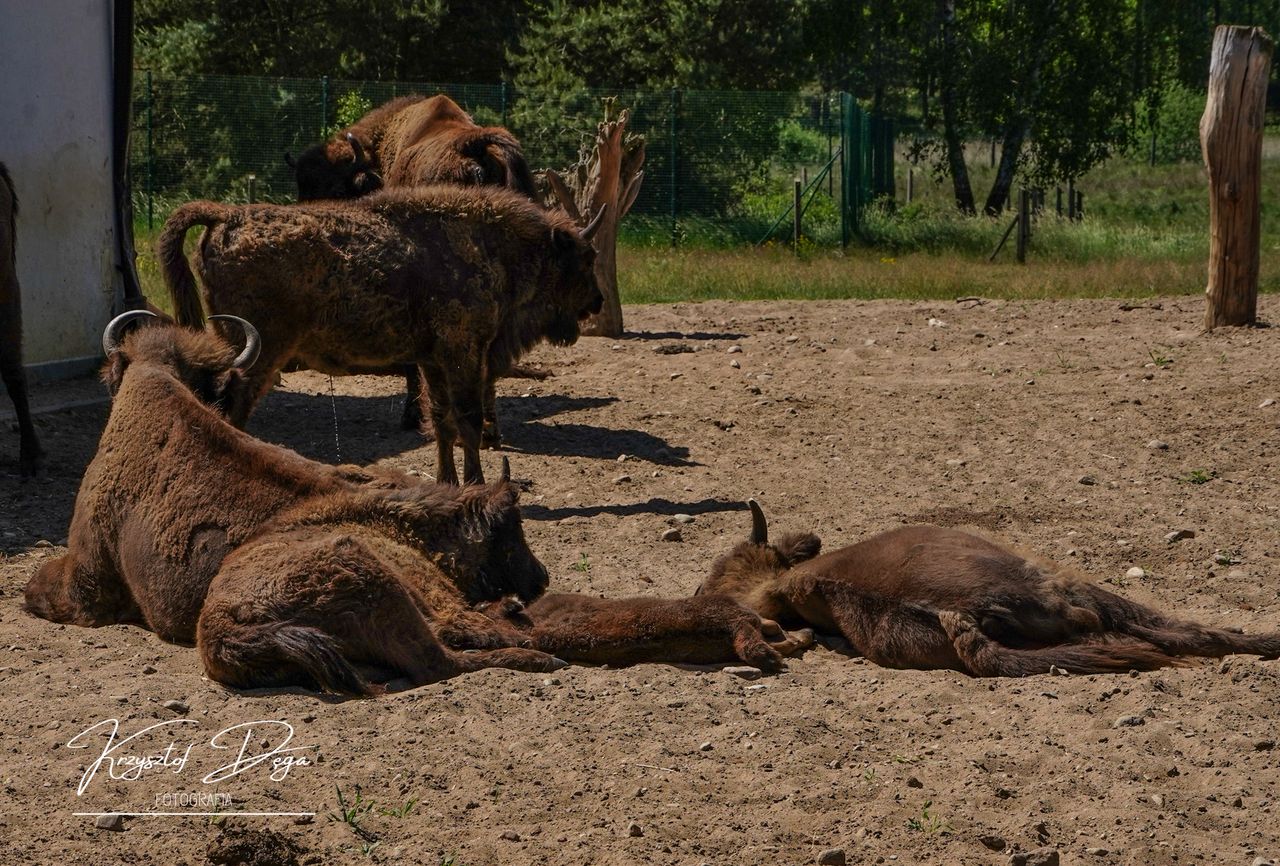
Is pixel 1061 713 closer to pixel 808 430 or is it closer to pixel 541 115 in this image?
pixel 808 430

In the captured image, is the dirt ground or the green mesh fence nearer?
the dirt ground

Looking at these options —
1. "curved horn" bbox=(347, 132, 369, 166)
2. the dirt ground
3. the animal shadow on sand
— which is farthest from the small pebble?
"curved horn" bbox=(347, 132, 369, 166)

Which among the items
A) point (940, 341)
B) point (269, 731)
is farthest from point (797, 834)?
point (940, 341)

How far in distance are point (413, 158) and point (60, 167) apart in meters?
2.58

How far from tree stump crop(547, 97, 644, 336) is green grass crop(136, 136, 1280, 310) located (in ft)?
8.67

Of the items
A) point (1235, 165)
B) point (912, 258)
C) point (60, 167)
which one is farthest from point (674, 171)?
point (60, 167)

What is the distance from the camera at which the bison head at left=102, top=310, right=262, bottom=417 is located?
6449mm

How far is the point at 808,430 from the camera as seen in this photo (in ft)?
33.6

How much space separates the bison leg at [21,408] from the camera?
9078 mm

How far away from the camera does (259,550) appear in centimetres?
539

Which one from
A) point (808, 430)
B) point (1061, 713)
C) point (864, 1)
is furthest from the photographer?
point (864, 1)

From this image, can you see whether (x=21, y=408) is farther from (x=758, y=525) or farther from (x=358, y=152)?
(x=758, y=525)

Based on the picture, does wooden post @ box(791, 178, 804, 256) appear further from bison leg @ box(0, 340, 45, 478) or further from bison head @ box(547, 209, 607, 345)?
bison leg @ box(0, 340, 45, 478)

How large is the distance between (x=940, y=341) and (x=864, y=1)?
20.6m
